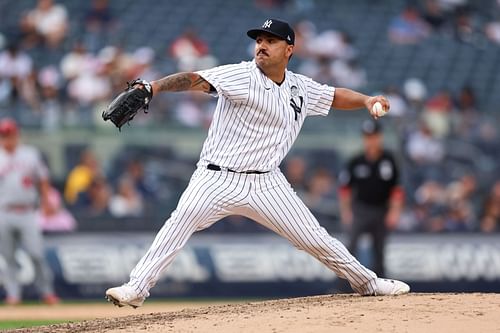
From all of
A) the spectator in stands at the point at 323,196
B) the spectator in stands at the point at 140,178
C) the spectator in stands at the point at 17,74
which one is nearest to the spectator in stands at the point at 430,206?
the spectator in stands at the point at 323,196

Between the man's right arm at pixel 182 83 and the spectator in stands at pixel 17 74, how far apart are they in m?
8.86

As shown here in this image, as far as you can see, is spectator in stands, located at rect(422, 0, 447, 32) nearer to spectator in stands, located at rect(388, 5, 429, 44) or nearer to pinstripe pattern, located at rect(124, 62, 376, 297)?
spectator in stands, located at rect(388, 5, 429, 44)

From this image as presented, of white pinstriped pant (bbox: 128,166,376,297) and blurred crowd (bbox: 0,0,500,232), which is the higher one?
blurred crowd (bbox: 0,0,500,232)

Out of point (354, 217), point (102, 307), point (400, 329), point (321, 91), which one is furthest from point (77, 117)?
point (400, 329)

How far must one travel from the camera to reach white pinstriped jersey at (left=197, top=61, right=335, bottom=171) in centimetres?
675

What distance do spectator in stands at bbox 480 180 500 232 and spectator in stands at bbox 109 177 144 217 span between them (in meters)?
4.34

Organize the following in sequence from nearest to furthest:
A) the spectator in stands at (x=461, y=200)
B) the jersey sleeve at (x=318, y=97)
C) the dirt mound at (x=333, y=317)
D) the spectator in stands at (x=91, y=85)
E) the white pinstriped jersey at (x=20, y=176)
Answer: the dirt mound at (x=333, y=317), the jersey sleeve at (x=318, y=97), the white pinstriped jersey at (x=20, y=176), the spectator in stands at (x=461, y=200), the spectator in stands at (x=91, y=85)

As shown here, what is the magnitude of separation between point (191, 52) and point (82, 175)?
13.9 feet

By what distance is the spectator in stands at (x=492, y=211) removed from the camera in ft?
45.9

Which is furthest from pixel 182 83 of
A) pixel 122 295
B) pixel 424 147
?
pixel 424 147

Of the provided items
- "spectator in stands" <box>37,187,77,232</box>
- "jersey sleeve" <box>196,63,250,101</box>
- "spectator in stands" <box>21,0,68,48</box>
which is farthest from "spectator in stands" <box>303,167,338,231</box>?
"jersey sleeve" <box>196,63,250,101</box>

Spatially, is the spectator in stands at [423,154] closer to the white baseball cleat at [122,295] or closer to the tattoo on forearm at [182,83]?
the tattoo on forearm at [182,83]

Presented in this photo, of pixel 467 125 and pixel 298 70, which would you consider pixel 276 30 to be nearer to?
pixel 467 125

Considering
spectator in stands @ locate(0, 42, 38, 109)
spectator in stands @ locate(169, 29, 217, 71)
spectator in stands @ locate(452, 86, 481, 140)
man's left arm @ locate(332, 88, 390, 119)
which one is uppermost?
spectator in stands @ locate(169, 29, 217, 71)
